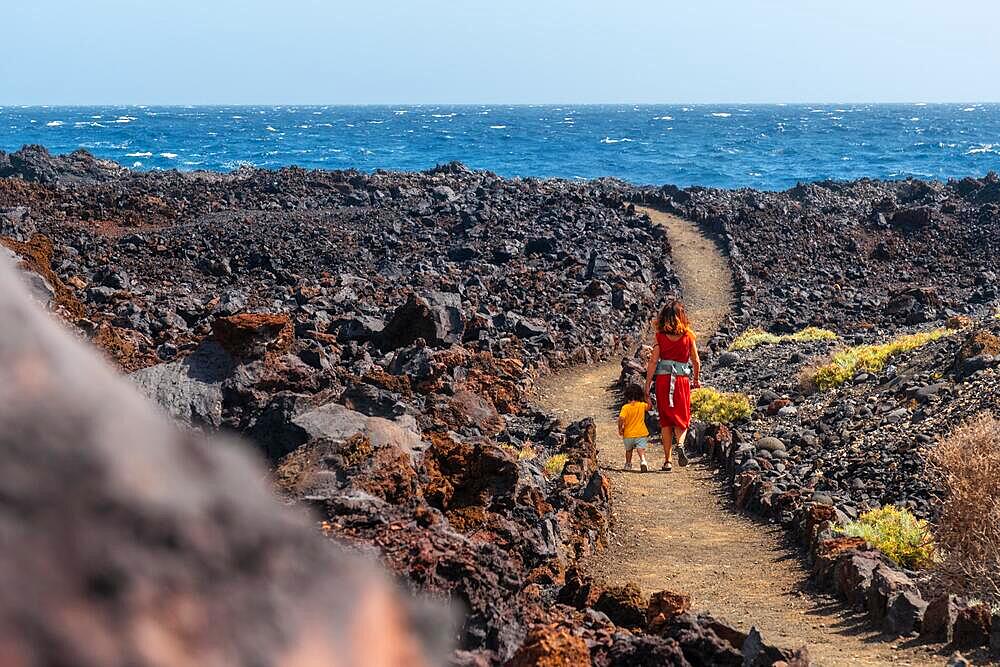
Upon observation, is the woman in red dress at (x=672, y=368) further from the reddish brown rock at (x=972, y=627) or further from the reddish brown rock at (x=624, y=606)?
the reddish brown rock at (x=972, y=627)

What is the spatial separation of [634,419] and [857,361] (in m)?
4.81

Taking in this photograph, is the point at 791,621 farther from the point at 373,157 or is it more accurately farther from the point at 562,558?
the point at 373,157

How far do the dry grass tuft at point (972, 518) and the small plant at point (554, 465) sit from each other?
383cm

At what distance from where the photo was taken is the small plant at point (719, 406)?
12023 mm

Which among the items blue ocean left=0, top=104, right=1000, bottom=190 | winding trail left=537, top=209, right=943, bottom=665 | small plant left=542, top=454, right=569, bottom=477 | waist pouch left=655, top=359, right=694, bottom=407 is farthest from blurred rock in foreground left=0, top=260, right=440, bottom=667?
blue ocean left=0, top=104, right=1000, bottom=190

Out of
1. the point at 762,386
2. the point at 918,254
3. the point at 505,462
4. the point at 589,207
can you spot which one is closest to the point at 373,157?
the point at 589,207

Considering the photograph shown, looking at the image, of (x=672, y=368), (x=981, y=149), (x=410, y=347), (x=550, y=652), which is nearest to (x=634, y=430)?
(x=672, y=368)

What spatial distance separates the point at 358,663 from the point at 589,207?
30.2m

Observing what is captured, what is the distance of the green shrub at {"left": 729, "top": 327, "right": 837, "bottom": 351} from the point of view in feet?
55.6

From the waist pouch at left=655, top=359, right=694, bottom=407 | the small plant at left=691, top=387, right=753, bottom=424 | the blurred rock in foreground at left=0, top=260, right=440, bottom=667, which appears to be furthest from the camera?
the small plant at left=691, top=387, right=753, bottom=424

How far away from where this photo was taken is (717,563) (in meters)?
7.23

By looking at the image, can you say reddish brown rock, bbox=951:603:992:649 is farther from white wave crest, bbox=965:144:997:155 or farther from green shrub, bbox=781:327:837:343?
white wave crest, bbox=965:144:997:155

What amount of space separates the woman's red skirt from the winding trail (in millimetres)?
516

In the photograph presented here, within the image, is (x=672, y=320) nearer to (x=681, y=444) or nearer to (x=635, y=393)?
(x=681, y=444)
